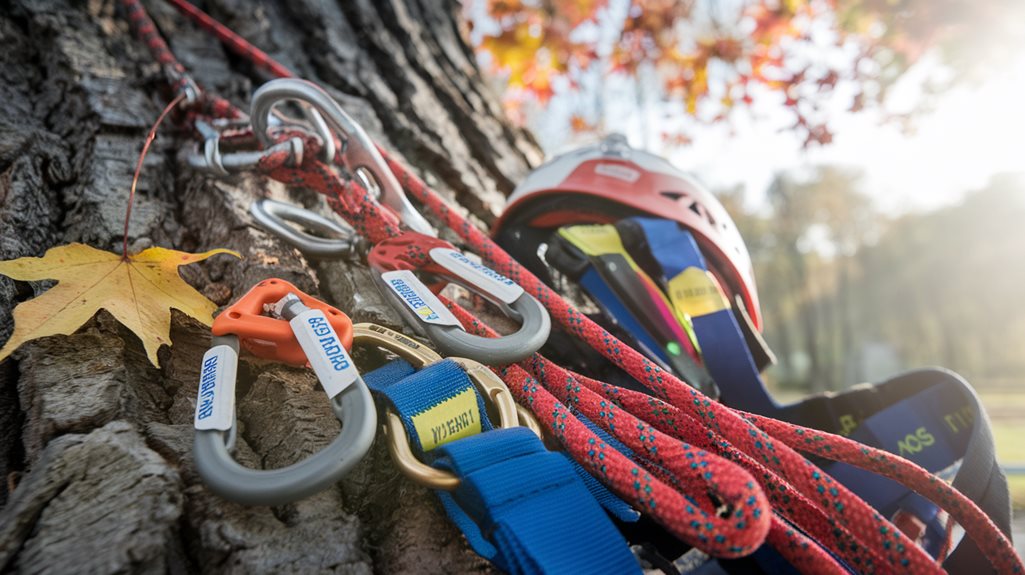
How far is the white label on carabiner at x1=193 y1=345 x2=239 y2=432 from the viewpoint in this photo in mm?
802

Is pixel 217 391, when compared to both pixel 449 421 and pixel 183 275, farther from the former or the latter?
pixel 183 275

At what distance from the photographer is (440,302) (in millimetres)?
1099

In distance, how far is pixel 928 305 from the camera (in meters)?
30.0

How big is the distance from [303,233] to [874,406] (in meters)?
1.43

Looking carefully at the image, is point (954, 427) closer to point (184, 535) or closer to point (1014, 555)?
point (1014, 555)

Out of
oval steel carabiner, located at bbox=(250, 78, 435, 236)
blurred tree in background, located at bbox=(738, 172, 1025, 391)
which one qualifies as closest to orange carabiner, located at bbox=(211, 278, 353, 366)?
oval steel carabiner, located at bbox=(250, 78, 435, 236)

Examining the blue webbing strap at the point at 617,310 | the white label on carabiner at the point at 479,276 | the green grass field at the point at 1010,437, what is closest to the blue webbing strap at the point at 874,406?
the blue webbing strap at the point at 617,310

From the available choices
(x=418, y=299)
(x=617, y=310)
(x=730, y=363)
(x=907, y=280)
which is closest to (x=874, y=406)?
(x=730, y=363)

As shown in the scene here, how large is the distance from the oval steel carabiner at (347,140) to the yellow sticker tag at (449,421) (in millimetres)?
588

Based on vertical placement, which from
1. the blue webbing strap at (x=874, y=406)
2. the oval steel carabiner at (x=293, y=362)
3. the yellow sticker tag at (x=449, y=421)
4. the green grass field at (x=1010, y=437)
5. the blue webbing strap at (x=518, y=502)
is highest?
the oval steel carabiner at (x=293, y=362)

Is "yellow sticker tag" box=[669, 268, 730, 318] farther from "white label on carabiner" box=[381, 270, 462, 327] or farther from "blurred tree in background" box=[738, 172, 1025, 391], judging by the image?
"blurred tree in background" box=[738, 172, 1025, 391]

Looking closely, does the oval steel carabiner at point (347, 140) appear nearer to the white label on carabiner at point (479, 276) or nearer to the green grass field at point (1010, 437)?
the white label on carabiner at point (479, 276)

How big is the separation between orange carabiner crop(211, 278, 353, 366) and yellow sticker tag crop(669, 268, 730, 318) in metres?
0.75

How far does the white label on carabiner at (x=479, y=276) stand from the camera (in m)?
1.14
